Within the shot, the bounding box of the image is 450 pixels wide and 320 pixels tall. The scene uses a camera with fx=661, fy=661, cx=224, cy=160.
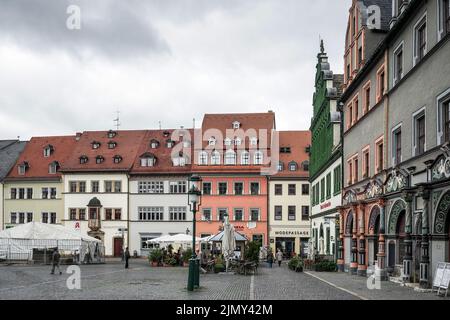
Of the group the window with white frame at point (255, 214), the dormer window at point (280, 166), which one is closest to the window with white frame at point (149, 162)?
the window with white frame at point (255, 214)

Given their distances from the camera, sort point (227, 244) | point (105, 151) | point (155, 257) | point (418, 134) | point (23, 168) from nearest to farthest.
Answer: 1. point (418, 134)
2. point (227, 244)
3. point (155, 257)
4. point (105, 151)
5. point (23, 168)

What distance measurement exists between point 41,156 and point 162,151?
49.4ft

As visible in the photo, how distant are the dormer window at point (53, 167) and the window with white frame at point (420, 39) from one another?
188 ft

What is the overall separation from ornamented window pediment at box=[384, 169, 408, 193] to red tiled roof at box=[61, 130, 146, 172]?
47109 mm

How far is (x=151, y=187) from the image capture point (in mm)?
71188

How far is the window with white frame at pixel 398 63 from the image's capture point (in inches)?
1054

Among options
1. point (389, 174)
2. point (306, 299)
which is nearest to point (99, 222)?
point (389, 174)

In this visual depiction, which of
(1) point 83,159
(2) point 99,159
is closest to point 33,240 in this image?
(2) point 99,159

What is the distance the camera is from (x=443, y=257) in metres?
20.6

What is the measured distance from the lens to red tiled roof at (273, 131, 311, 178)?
71.6 metres

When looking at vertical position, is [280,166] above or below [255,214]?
above

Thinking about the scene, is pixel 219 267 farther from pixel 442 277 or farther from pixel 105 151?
pixel 105 151
